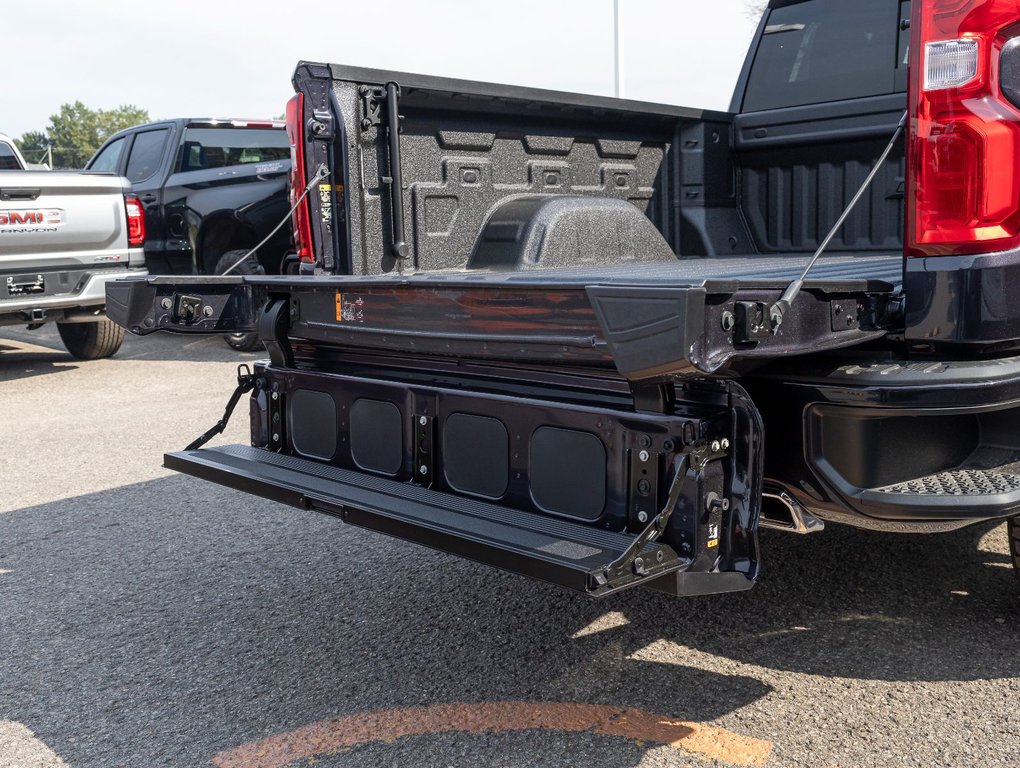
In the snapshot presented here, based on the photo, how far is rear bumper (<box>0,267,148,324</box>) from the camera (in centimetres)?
777

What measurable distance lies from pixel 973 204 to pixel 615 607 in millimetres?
1762

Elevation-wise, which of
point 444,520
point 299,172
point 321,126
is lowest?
point 444,520

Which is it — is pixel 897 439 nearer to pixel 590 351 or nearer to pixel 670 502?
pixel 670 502

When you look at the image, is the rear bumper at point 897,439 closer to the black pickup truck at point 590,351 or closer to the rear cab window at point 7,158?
the black pickup truck at point 590,351

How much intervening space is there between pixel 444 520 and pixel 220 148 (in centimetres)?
792

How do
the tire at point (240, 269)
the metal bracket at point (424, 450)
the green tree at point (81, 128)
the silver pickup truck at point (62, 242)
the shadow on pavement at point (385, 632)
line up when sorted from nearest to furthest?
the shadow on pavement at point (385, 632) → the metal bracket at point (424, 450) → the silver pickup truck at point (62, 242) → the tire at point (240, 269) → the green tree at point (81, 128)

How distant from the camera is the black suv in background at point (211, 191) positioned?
9.30m

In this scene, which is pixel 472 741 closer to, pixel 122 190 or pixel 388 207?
pixel 388 207

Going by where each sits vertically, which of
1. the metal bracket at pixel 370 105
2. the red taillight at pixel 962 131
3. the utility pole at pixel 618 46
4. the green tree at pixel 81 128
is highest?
the green tree at pixel 81 128

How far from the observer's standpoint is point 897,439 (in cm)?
241

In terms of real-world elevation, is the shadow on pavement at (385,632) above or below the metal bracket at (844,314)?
below

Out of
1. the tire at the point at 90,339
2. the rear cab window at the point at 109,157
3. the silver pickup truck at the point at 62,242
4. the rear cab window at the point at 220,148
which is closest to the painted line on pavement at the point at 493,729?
the silver pickup truck at the point at 62,242

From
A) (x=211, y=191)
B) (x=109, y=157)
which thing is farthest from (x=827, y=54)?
(x=109, y=157)

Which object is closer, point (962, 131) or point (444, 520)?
point (962, 131)
